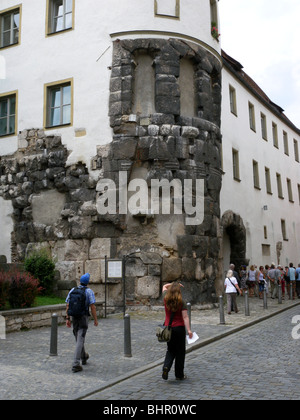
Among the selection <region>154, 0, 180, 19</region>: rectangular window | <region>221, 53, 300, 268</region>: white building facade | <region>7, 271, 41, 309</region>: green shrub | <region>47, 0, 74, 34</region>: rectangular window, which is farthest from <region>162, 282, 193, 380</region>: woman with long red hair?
<region>221, 53, 300, 268</region>: white building facade

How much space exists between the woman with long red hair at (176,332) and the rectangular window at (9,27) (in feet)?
48.8

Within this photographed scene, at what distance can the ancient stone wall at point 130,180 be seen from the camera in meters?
14.9

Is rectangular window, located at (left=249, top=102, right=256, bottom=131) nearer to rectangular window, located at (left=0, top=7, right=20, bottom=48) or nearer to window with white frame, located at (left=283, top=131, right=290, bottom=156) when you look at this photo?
window with white frame, located at (left=283, top=131, right=290, bottom=156)

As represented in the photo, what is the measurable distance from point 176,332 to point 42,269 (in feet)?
29.4

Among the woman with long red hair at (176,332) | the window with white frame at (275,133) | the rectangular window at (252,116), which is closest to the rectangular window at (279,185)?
the window with white frame at (275,133)

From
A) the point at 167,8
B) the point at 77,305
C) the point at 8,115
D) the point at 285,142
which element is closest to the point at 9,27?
the point at 8,115

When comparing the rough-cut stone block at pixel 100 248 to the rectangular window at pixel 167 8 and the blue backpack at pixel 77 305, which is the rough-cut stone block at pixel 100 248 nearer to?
the blue backpack at pixel 77 305

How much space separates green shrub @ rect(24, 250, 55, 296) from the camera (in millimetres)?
14562

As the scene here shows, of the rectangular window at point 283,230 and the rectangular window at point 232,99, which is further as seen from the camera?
the rectangular window at point 283,230

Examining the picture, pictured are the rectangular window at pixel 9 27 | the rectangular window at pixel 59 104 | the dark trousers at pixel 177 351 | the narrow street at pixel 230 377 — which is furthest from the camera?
the rectangular window at pixel 9 27

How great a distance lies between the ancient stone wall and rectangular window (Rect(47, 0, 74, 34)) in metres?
2.68

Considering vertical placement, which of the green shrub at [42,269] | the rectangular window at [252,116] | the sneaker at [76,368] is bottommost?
the sneaker at [76,368]

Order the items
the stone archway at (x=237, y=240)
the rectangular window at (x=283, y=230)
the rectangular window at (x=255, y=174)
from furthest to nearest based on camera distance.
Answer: the rectangular window at (x=283, y=230), the rectangular window at (x=255, y=174), the stone archway at (x=237, y=240)

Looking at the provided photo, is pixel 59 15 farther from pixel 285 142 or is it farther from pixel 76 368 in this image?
pixel 285 142
